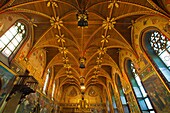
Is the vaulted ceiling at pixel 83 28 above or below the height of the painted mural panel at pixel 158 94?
above

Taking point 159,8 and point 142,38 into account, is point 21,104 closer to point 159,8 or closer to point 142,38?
point 142,38

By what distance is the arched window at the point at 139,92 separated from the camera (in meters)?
8.89

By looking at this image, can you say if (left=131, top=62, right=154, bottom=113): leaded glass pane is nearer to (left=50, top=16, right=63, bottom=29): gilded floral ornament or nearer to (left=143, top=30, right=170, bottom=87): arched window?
(left=143, top=30, right=170, bottom=87): arched window

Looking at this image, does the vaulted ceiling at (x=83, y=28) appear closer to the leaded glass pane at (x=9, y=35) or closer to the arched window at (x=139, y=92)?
the leaded glass pane at (x=9, y=35)

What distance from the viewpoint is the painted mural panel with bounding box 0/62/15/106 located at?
21.4 feet

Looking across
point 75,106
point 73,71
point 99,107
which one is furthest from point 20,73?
point 99,107

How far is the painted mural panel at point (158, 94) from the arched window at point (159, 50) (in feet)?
1.89

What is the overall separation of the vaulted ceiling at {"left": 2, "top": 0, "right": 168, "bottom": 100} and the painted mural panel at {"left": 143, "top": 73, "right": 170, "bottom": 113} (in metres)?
3.03

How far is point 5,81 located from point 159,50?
10506mm

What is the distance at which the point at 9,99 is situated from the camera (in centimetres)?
714

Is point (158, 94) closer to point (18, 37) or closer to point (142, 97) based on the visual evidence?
point (142, 97)

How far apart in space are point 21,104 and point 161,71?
33.3 feet

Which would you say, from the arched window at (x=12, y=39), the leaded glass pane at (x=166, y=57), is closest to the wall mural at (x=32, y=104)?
the arched window at (x=12, y=39)

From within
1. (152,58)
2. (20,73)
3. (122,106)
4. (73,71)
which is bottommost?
(122,106)
